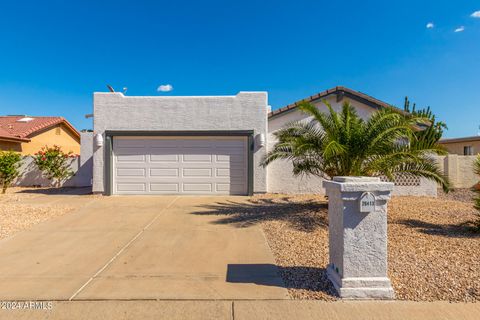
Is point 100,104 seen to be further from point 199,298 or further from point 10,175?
point 199,298

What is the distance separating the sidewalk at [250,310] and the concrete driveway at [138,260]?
14 centimetres

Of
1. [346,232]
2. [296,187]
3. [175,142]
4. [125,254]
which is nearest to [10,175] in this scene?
[175,142]

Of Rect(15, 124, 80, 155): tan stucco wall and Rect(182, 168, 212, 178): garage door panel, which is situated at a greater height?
Rect(15, 124, 80, 155): tan stucco wall

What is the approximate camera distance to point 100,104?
11.0 meters

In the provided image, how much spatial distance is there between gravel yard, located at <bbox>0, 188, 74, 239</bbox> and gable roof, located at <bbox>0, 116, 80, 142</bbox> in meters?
8.54

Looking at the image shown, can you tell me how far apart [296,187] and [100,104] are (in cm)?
834

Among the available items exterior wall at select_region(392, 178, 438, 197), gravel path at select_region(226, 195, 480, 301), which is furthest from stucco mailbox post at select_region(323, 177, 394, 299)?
exterior wall at select_region(392, 178, 438, 197)

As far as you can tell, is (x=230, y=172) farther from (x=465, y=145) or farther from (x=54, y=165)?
(x=465, y=145)

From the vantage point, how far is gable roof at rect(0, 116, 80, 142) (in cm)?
1730

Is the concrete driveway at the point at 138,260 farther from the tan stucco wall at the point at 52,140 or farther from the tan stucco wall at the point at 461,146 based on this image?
the tan stucco wall at the point at 461,146

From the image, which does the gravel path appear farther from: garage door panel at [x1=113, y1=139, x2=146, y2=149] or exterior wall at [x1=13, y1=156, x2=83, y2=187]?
exterior wall at [x1=13, y1=156, x2=83, y2=187]

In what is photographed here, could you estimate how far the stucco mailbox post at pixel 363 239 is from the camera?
3.39 meters

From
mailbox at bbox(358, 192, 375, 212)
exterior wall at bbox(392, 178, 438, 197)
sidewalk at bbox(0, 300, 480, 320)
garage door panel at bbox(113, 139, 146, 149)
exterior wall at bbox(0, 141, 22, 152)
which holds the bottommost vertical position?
sidewalk at bbox(0, 300, 480, 320)

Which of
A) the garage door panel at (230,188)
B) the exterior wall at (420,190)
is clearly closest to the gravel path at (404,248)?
the exterior wall at (420,190)
